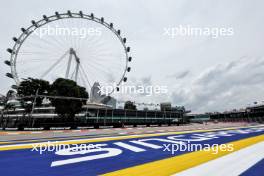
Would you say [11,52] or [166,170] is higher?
[11,52]

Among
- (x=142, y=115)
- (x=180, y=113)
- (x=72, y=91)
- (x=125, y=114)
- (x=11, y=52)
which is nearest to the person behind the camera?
(x=11, y=52)

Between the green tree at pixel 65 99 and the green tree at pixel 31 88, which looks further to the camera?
the green tree at pixel 65 99

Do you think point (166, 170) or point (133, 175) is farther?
point (166, 170)

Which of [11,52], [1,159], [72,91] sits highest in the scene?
[11,52]

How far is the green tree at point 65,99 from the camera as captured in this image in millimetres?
44781

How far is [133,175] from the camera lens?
13.7 ft

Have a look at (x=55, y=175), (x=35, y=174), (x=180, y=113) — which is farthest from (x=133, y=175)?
(x=180, y=113)

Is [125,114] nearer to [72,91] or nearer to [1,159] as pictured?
[72,91]

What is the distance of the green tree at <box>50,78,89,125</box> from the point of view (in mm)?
44781

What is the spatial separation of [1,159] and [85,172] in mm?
3103

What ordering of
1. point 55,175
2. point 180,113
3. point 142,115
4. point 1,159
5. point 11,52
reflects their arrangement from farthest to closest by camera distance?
point 180,113
point 142,115
point 11,52
point 1,159
point 55,175

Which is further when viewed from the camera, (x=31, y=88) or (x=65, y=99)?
(x=65, y=99)

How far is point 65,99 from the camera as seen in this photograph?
44969mm

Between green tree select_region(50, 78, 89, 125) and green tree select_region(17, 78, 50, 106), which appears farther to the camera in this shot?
green tree select_region(50, 78, 89, 125)
